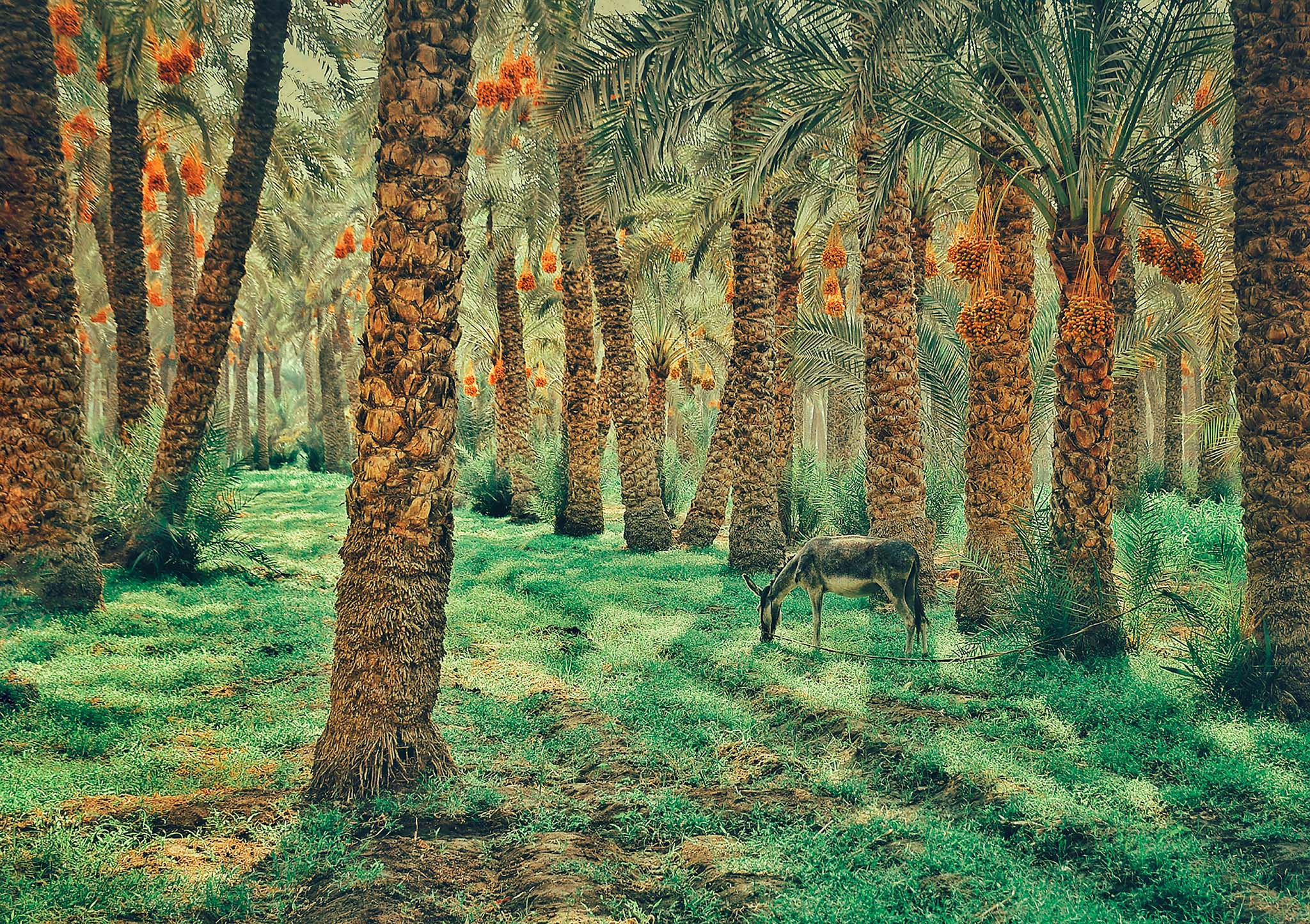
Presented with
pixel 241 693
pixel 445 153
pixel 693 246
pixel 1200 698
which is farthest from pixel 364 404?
pixel 693 246

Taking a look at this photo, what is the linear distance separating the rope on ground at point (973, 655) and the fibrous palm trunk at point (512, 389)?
11.4 m

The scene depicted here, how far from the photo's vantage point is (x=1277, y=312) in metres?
6.31

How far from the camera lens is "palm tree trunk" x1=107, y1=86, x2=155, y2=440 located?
39.6 ft

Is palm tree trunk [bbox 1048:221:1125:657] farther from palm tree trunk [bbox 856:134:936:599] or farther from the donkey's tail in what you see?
palm tree trunk [bbox 856:134:936:599]

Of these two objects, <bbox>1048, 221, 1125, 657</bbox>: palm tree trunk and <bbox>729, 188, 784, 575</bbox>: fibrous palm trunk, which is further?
<bbox>729, 188, 784, 575</bbox>: fibrous palm trunk

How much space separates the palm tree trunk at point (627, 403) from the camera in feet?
46.4

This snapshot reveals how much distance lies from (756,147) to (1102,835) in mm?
8240

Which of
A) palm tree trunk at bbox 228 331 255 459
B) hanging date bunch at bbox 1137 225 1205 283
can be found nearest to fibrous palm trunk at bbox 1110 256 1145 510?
hanging date bunch at bbox 1137 225 1205 283

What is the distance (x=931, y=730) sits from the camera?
234 inches

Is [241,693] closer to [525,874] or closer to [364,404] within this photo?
[364,404]

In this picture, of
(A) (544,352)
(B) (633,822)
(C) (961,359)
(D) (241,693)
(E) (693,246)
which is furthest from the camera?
(A) (544,352)

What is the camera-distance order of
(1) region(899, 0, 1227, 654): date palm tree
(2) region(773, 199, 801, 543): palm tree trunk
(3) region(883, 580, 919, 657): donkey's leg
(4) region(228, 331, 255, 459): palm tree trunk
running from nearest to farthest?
(1) region(899, 0, 1227, 654): date palm tree < (3) region(883, 580, 919, 657): donkey's leg < (2) region(773, 199, 801, 543): palm tree trunk < (4) region(228, 331, 255, 459): palm tree trunk

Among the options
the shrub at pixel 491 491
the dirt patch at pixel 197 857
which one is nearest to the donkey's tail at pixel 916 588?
the dirt patch at pixel 197 857

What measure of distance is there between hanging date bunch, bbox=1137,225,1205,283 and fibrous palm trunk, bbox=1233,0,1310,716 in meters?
0.63
